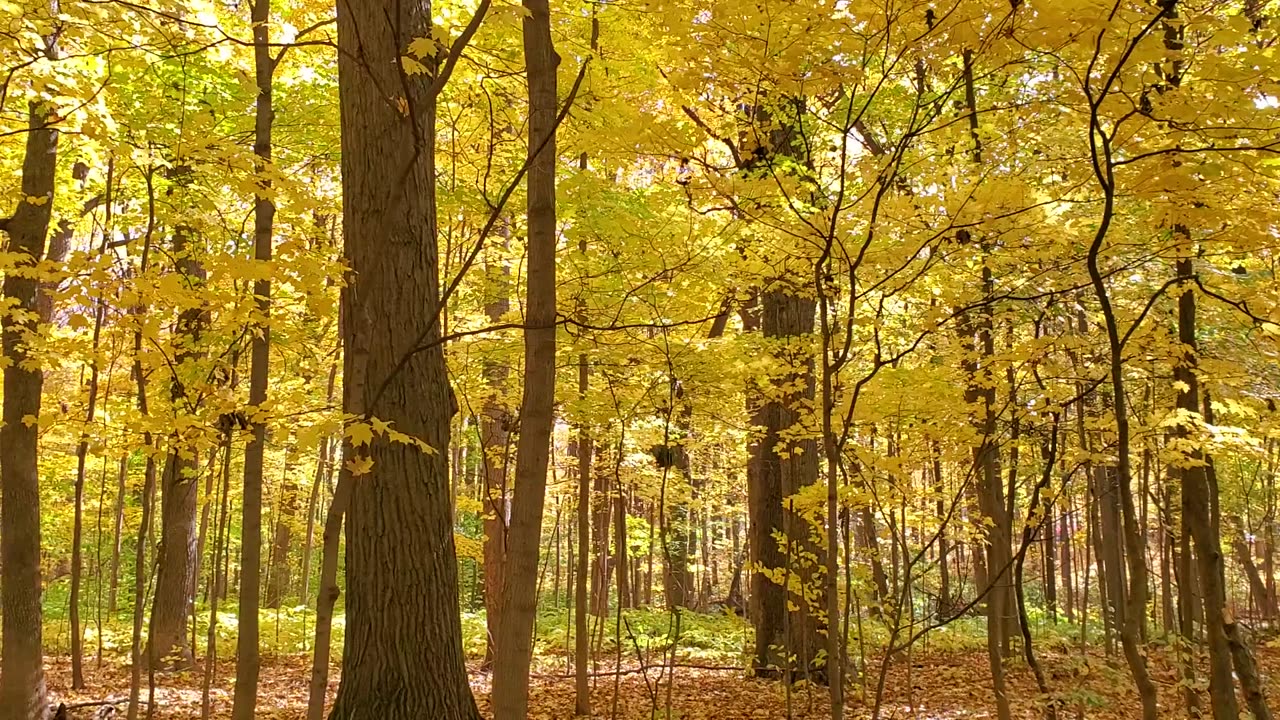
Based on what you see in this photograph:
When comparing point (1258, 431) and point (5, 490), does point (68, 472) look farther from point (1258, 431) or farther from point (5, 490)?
point (1258, 431)

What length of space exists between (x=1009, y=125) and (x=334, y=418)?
13.6 feet

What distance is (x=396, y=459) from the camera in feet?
14.1

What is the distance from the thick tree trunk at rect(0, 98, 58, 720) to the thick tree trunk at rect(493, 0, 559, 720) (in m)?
4.85

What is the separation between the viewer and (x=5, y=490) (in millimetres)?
5676

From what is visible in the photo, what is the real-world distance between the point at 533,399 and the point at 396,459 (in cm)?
192

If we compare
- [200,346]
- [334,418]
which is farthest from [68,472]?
[334,418]

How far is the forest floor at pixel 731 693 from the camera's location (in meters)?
7.04

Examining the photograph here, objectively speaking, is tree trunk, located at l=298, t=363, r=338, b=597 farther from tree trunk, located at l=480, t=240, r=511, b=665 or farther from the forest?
tree trunk, located at l=480, t=240, r=511, b=665

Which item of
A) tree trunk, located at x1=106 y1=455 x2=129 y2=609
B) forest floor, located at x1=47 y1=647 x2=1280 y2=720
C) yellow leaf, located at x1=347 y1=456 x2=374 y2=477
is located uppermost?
yellow leaf, located at x1=347 y1=456 x2=374 y2=477

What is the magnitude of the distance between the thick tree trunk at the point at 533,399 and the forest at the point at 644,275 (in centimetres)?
2

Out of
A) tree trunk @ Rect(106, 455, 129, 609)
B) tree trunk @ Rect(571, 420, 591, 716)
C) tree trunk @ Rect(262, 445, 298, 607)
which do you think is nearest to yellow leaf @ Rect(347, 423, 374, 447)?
tree trunk @ Rect(571, 420, 591, 716)

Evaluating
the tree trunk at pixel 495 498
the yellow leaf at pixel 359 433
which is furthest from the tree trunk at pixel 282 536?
the yellow leaf at pixel 359 433

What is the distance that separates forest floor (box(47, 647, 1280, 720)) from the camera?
23.1 ft

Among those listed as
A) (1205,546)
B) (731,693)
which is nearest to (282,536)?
(731,693)
